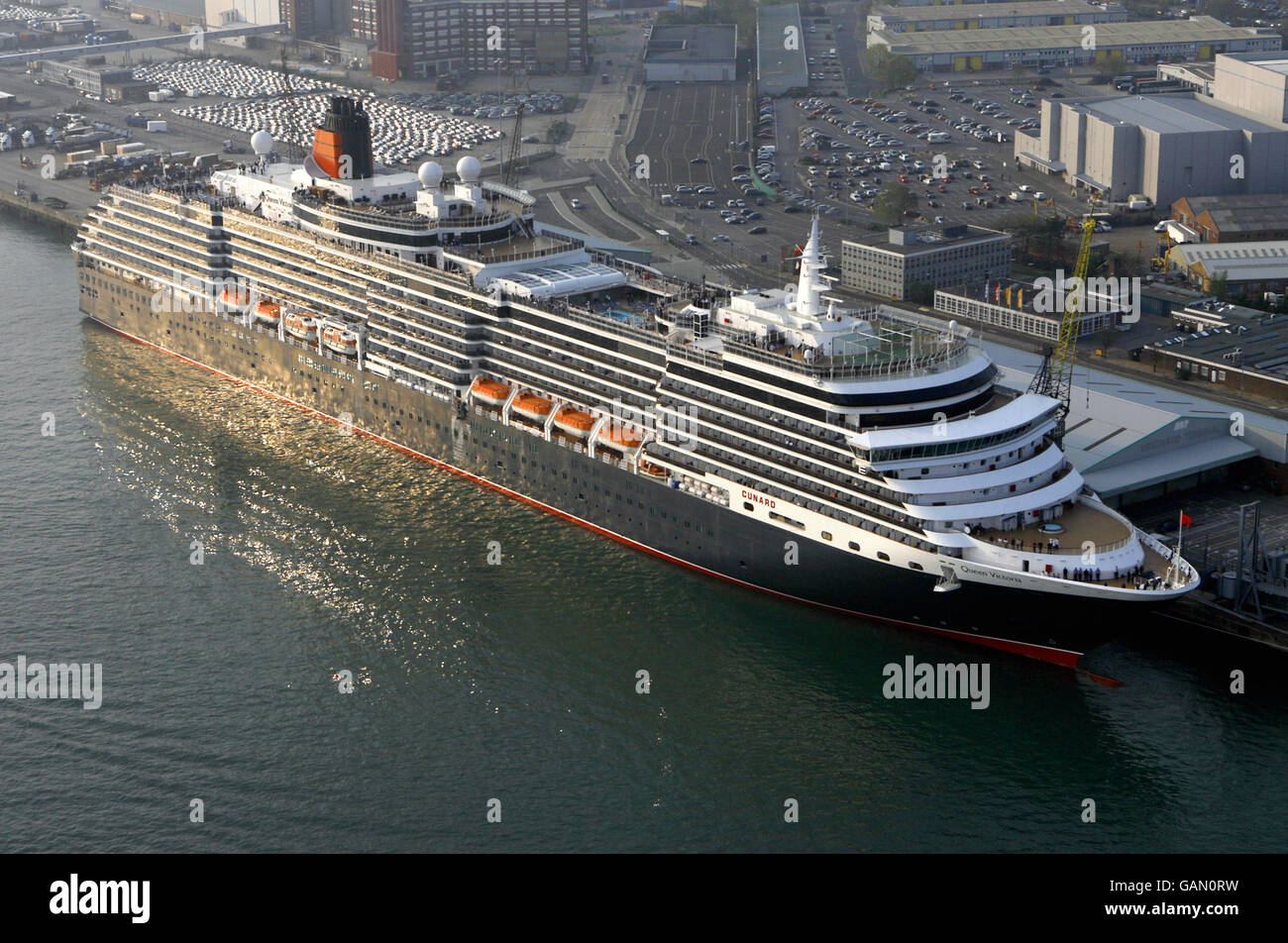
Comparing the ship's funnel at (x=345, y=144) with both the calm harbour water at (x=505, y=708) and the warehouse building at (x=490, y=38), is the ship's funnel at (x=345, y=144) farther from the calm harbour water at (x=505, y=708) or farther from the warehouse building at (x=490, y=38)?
the warehouse building at (x=490, y=38)

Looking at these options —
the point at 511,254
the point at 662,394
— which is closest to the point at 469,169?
the point at 511,254

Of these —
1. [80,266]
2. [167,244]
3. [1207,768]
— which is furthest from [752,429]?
A: [80,266]

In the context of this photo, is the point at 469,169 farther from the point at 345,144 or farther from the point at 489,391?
the point at 489,391

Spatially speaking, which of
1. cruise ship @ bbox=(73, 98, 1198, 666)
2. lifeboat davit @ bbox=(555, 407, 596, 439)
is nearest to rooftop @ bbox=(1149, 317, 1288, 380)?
cruise ship @ bbox=(73, 98, 1198, 666)

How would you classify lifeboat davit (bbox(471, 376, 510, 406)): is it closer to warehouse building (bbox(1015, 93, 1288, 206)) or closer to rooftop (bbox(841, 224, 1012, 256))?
rooftop (bbox(841, 224, 1012, 256))

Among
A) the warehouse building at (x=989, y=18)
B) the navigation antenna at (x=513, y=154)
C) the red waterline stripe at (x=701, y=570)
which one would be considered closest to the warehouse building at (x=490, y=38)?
the warehouse building at (x=989, y=18)

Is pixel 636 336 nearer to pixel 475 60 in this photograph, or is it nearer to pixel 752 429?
pixel 752 429
